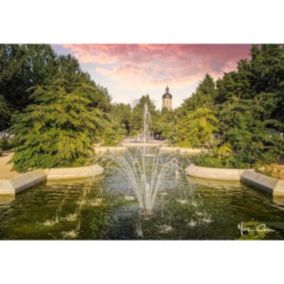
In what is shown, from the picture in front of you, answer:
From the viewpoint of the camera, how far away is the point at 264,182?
1188 centimetres

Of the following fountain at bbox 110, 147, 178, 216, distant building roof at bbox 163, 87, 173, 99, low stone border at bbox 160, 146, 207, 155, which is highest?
distant building roof at bbox 163, 87, 173, 99

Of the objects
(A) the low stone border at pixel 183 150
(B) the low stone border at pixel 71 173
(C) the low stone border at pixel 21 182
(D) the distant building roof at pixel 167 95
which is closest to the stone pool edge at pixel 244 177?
(B) the low stone border at pixel 71 173

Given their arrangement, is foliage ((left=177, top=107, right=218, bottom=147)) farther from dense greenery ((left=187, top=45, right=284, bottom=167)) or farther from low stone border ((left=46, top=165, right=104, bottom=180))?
low stone border ((left=46, top=165, right=104, bottom=180))

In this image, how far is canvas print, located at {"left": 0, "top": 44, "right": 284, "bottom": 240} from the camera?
8945 mm

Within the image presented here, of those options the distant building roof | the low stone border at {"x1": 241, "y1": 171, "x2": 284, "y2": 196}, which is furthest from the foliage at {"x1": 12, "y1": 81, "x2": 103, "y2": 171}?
the low stone border at {"x1": 241, "y1": 171, "x2": 284, "y2": 196}

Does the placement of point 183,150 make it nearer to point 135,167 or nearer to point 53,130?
point 135,167

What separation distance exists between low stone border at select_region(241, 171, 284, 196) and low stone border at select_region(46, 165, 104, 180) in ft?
17.0

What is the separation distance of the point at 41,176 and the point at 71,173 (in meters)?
1.15

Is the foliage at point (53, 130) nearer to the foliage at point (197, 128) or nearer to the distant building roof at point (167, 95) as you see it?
the distant building roof at point (167, 95)

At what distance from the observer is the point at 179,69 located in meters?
10.7

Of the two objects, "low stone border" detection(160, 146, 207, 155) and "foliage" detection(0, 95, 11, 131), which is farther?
"low stone border" detection(160, 146, 207, 155)

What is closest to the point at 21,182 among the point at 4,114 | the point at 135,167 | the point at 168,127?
the point at 4,114
